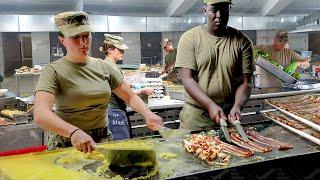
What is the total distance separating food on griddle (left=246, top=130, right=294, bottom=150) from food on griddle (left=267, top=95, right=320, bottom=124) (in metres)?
0.43

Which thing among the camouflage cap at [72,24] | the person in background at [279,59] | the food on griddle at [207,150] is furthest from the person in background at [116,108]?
the person in background at [279,59]

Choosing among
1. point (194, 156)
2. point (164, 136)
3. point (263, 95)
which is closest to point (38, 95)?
point (164, 136)

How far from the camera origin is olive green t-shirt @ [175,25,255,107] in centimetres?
277

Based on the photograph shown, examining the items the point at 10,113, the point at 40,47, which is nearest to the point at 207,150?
the point at 10,113

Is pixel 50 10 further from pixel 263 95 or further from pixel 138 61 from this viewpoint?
pixel 263 95

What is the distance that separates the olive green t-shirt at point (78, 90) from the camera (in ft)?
7.20

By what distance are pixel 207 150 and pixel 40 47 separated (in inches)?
285

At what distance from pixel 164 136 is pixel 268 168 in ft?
2.23

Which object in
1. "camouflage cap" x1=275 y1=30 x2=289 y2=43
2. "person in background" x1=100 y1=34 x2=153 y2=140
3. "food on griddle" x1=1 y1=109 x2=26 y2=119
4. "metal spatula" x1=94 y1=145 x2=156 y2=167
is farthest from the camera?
"camouflage cap" x1=275 y1=30 x2=289 y2=43

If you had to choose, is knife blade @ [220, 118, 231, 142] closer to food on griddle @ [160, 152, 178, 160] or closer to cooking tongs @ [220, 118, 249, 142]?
cooking tongs @ [220, 118, 249, 142]

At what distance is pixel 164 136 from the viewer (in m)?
2.34

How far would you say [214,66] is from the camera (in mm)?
2775

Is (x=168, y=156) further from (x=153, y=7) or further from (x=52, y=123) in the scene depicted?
(x=153, y=7)

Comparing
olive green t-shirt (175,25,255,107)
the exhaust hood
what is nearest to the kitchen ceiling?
the exhaust hood
